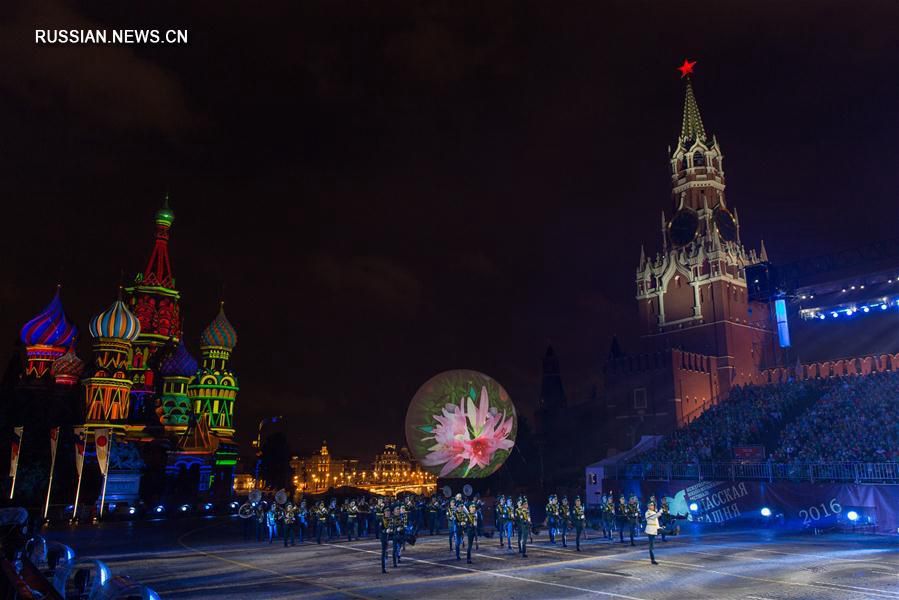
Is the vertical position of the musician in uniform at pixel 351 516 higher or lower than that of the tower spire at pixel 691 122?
lower

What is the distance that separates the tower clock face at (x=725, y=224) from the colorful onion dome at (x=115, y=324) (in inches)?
2521

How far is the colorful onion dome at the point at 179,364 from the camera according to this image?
235 ft

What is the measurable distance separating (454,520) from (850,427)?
2192cm

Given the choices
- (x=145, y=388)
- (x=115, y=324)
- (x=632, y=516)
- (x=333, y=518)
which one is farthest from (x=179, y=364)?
(x=632, y=516)

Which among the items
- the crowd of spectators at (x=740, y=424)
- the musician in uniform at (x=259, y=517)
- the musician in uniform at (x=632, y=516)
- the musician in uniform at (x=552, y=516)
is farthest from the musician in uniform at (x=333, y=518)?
the crowd of spectators at (x=740, y=424)

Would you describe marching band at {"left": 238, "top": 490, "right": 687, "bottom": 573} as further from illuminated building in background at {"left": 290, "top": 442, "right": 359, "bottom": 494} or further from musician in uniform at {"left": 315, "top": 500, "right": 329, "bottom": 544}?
illuminated building in background at {"left": 290, "top": 442, "right": 359, "bottom": 494}

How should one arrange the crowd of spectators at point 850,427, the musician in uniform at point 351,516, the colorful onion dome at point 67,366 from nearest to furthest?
the crowd of spectators at point 850,427, the musician in uniform at point 351,516, the colorful onion dome at point 67,366

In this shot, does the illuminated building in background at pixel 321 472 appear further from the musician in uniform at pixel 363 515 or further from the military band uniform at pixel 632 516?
the military band uniform at pixel 632 516

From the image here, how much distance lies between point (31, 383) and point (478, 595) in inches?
2761

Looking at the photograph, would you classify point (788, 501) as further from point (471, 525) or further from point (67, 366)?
point (67, 366)

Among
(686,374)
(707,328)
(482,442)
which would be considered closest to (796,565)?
(482,442)

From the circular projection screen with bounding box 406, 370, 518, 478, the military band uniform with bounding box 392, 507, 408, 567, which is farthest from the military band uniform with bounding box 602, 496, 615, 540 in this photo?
the circular projection screen with bounding box 406, 370, 518, 478

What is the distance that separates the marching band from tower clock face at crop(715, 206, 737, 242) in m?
49.2

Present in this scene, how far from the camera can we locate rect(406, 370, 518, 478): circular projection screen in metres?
34.2
